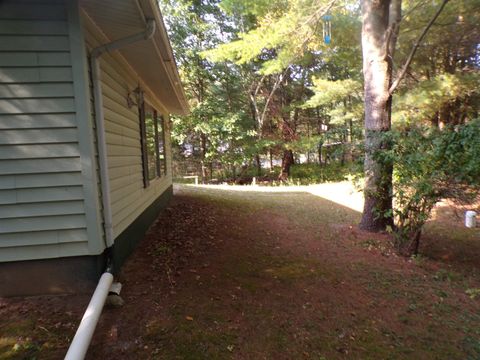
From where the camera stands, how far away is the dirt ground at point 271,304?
7.79ft

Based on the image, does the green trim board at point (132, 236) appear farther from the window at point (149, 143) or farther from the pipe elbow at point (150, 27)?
the pipe elbow at point (150, 27)

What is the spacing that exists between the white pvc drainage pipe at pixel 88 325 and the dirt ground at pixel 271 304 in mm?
252

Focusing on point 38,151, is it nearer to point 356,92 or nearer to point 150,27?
point 150,27

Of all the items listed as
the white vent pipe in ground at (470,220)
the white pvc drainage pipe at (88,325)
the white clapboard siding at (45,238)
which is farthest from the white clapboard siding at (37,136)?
the white vent pipe in ground at (470,220)

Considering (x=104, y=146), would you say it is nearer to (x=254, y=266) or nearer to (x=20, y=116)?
(x=20, y=116)

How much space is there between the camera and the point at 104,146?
3045mm

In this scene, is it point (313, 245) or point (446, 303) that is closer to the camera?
point (446, 303)

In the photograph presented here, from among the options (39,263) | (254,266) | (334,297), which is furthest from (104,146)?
(334,297)

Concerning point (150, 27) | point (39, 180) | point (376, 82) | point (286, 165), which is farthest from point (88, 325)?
point (286, 165)

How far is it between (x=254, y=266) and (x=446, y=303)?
227cm

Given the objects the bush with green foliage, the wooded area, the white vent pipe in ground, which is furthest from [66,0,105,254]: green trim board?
the white vent pipe in ground

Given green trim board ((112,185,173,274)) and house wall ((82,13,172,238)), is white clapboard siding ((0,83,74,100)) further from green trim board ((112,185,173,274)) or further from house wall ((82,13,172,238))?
green trim board ((112,185,173,274))

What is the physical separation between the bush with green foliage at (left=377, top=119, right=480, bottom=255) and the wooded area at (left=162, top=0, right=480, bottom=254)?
0.02 metres

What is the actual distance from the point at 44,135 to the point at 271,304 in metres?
2.75
